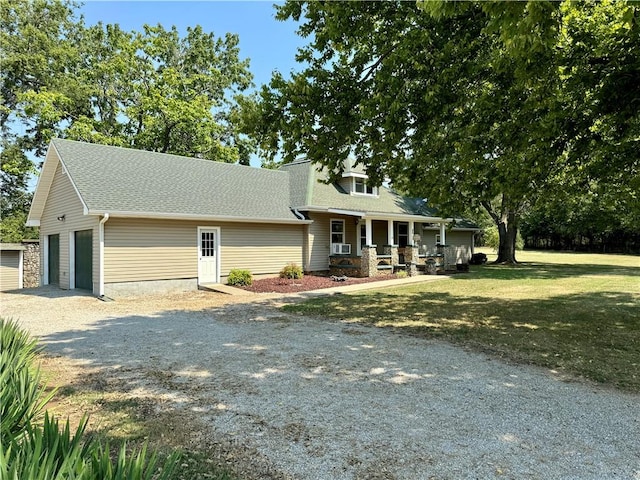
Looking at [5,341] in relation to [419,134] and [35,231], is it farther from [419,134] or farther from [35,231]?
[35,231]

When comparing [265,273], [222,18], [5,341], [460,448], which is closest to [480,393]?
[460,448]

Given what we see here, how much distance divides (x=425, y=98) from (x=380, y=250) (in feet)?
51.4

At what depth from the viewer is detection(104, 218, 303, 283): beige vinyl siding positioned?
1370 cm

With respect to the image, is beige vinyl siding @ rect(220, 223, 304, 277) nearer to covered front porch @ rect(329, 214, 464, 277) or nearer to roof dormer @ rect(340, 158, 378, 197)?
covered front porch @ rect(329, 214, 464, 277)

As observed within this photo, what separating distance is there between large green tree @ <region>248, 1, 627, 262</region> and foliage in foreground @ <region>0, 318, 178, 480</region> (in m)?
5.80

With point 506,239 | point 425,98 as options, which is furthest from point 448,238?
point 425,98

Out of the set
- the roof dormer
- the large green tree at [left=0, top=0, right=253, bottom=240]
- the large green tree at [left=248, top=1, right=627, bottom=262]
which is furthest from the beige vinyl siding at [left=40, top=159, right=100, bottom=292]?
the roof dormer

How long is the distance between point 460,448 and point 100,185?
1442cm

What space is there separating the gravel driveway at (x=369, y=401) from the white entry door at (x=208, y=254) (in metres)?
7.33

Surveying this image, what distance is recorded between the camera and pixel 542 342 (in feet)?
24.1

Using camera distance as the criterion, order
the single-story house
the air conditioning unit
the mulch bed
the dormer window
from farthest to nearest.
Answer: the dormer window
the air conditioning unit
the mulch bed
the single-story house

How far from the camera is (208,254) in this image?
52.9 ft

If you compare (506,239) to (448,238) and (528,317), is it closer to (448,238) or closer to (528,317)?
(448,238)

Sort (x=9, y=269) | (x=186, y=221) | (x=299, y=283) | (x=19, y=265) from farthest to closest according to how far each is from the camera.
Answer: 1. (x=19, y=265)
2. (x=9, y=269)
3. (x=299, y=283)
4. (x=186, y=221)
